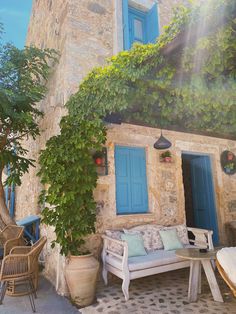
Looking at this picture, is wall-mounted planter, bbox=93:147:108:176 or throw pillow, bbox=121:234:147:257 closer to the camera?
throw pillow, bbox=121:234:147:257

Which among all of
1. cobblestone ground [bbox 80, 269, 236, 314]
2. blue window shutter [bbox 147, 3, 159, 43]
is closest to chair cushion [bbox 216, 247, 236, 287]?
cobblestone ground [bbox 80, 269, 236, 314]

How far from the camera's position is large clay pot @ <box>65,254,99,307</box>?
3062mm

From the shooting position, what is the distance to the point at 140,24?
551 cm

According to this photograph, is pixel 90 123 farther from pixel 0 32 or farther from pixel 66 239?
pixel 0 32

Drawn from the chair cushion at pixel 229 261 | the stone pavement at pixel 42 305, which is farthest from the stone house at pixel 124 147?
the chair cushion at pixel 229 261

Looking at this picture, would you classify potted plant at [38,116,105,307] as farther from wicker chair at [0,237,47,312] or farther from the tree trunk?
the tree trunk

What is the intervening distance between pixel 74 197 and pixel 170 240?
6.47 feet

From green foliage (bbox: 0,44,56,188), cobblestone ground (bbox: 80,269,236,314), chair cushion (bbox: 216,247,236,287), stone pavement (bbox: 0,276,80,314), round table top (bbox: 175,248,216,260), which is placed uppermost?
green foliage (bbox: 0,44,56,188)

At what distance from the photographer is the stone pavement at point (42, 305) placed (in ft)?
9.49

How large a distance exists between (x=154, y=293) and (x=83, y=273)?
110cm

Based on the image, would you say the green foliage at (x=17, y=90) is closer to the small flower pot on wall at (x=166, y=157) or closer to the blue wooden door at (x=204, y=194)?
the small flower pot on wall at (x=166, y=157)

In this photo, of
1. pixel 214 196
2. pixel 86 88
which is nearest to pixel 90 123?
pixel 86 88

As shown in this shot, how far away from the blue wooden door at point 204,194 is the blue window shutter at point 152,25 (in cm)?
314

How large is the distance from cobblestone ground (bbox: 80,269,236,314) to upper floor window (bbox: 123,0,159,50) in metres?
4.72
